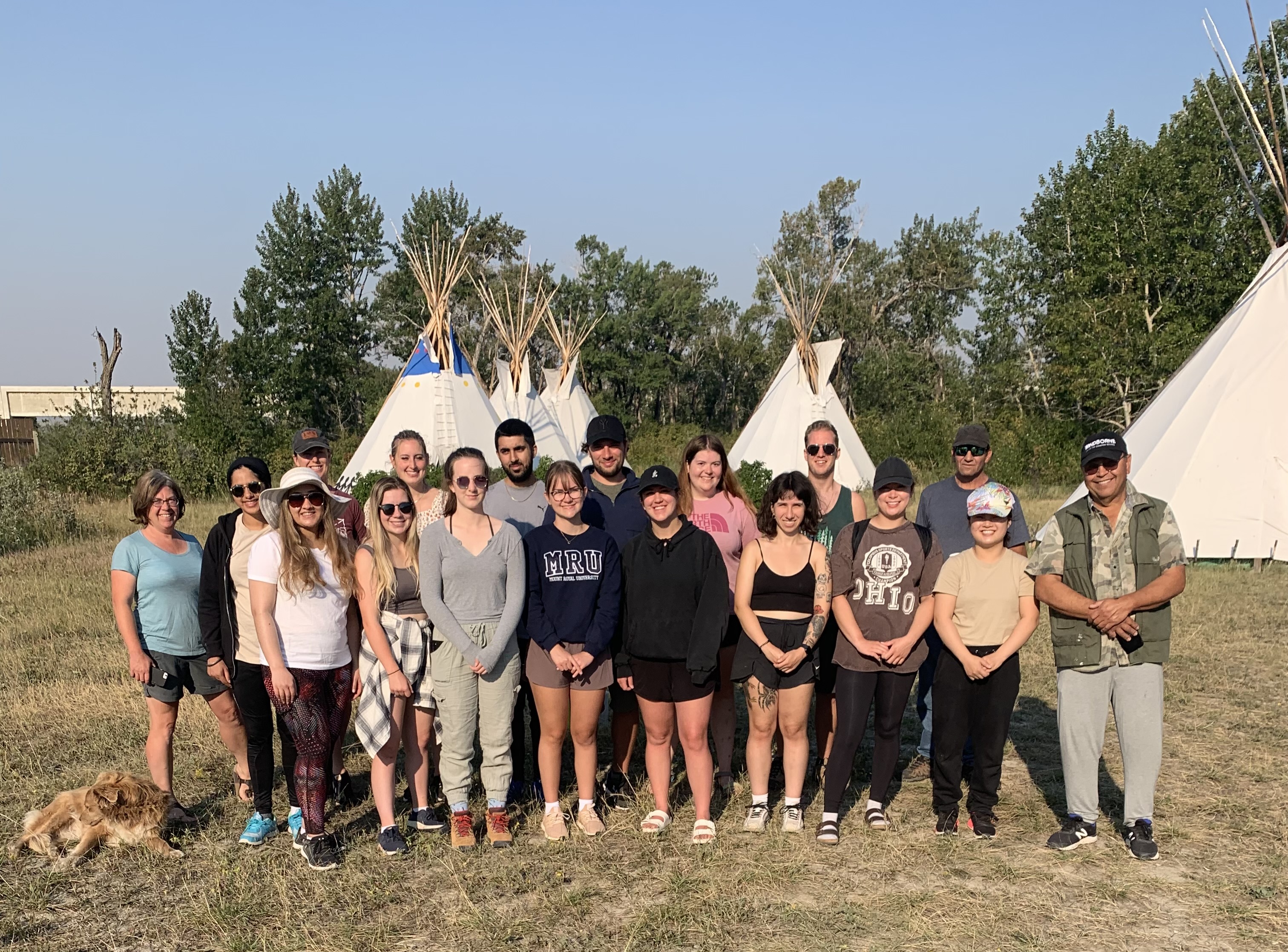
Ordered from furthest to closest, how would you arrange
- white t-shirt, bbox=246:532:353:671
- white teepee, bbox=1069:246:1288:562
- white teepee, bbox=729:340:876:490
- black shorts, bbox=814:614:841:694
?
white teepee, bbox=729:340:876:490 < white teepee, bbox=1069:246:1288:562 < black shorts, bbox=814:614:841:694 < white t-shirt, bbox=246:532:353:671

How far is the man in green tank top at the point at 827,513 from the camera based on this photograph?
4207 millimetres

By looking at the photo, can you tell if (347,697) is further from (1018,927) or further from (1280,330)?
(1280,330)

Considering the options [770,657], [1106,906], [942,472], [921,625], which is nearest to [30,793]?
[770,657]

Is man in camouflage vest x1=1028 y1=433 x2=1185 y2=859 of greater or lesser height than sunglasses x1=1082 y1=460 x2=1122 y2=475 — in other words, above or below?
below

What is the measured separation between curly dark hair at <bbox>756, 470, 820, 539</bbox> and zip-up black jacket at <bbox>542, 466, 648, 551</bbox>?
0.55m

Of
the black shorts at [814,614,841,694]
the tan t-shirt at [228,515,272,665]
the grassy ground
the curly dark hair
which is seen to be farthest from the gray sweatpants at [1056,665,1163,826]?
the tan t-shirt at [228,515,272,665]

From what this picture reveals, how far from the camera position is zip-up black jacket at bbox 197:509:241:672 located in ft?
12.6

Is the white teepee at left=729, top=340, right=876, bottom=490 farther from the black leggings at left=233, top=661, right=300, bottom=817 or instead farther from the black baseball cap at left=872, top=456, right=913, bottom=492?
the black leggings at left=233, top=661, right=300, bottom=817

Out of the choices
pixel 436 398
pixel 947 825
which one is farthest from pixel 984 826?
pixel 436 398

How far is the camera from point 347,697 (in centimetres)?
376

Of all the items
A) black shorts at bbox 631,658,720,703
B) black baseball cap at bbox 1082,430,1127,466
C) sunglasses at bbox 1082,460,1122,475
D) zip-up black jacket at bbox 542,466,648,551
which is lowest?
black shorts at bbox 631,658,720,703

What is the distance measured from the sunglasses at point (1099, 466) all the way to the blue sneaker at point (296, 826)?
3.23m

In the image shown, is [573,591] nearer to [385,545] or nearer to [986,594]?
[385,545]

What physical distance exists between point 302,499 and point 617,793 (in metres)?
1.93
